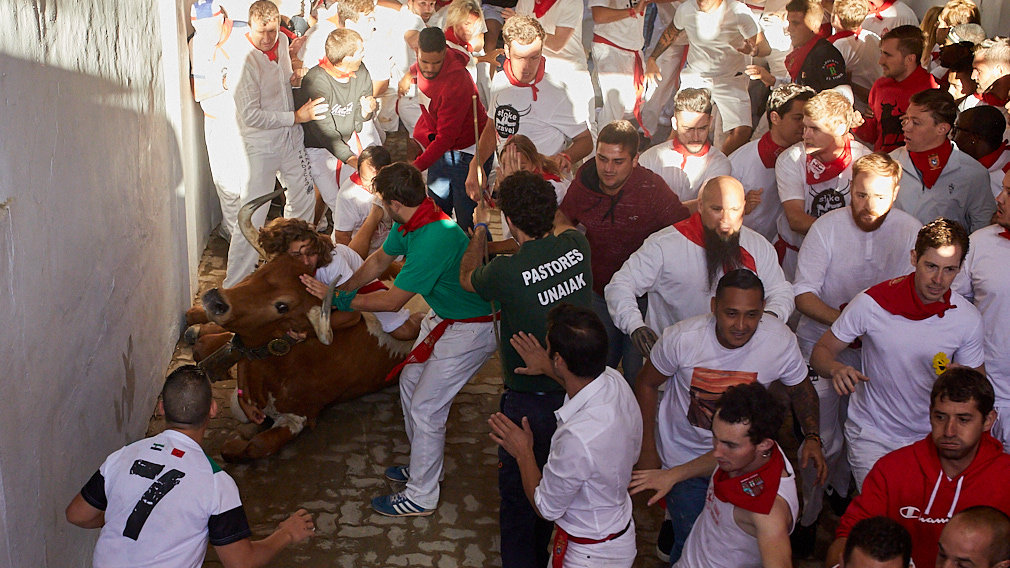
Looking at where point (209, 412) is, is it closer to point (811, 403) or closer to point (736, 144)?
point (811, 403)

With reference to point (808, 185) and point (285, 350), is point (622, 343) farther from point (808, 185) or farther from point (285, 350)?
point (285, 350)

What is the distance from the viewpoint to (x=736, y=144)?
26.2 feet

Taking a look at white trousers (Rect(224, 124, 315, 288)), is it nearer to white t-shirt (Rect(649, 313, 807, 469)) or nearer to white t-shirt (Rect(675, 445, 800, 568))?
white t-shirt (Rect(649, 313, 807, 469))

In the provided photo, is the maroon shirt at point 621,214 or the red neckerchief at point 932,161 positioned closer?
the maroon shirt at point 621,214

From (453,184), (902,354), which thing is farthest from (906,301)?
(453,184)

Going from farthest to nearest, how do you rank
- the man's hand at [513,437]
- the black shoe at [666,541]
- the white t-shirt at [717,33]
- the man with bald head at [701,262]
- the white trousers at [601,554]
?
the white t-shirt at [717,33], the black shoe at [666,541], the man with bald head at [701,262], the man's hand at [513,437], the white trousers at [601,554]

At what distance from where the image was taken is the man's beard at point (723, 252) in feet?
16.3

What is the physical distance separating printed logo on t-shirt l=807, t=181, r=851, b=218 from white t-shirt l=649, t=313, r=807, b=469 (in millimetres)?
1685

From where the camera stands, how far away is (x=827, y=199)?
234 inches

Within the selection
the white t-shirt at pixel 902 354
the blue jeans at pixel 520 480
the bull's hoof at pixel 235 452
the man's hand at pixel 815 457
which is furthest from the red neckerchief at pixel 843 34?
the bull's hoof at pixel 235 452

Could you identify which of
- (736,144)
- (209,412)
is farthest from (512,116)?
(209,412)

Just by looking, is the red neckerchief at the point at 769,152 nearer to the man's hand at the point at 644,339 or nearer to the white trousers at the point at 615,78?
the man's hand at the point at 644,339

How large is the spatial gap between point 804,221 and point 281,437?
3.38 meters

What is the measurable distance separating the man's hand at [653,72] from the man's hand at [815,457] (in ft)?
19.5
